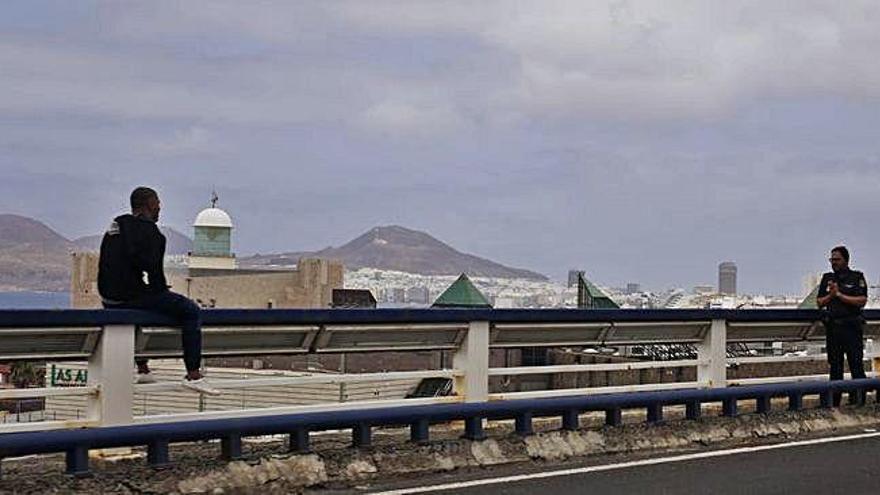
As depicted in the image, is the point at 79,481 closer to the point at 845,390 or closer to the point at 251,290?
the point at 845,390

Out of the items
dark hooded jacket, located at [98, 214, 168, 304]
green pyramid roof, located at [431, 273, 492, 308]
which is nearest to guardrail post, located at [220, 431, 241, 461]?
dark hooded jacket, located at [98, 214, 168, 304]

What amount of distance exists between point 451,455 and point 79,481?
122 inches

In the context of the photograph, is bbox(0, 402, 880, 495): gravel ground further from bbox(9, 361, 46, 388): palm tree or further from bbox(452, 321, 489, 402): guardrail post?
bbox(9, 361, 46, 388): palm tree

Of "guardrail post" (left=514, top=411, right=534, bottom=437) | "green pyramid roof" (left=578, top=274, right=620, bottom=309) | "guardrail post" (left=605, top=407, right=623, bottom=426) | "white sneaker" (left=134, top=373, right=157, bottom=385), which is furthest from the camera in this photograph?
"green pyramid roof" (left=578, top=274, right=620, bottom=309)

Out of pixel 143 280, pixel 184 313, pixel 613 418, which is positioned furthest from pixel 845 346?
pixel 143 280

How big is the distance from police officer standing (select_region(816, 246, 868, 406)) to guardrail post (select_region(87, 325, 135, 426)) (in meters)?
8.66

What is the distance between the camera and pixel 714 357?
46.8ft

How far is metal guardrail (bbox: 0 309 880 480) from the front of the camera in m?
9.22

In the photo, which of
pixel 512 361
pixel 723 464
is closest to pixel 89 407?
pixel 723 464

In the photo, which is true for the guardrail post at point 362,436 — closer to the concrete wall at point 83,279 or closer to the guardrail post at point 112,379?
the guardrail post at point 112,379

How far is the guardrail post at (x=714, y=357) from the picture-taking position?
1422cm

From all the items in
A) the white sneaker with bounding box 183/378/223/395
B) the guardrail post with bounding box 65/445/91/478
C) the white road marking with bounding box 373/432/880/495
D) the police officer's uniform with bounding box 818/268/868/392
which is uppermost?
the police officer's uniform with bounding box 818/268/868/392

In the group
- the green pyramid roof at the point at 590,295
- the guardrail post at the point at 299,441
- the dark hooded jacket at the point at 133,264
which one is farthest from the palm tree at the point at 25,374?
the green pyramid roof at the point at 590,295

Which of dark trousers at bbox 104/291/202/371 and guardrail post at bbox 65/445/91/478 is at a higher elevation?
dark trousers at bbox 104/291/202/371
